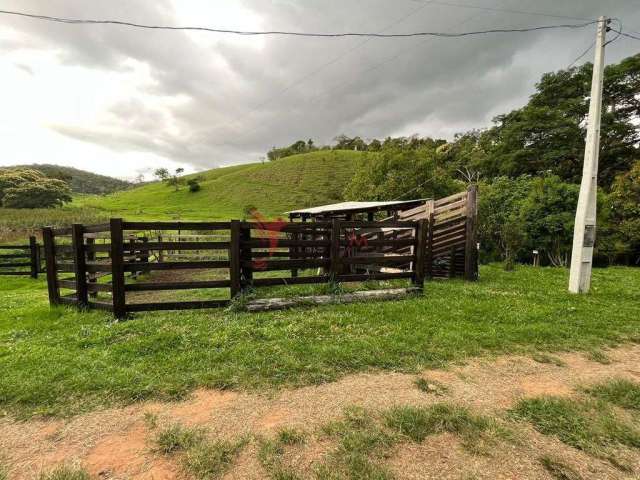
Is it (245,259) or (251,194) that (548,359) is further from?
(251,194)

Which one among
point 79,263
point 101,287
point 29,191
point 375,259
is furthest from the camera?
point 29,191

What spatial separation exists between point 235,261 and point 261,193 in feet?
169

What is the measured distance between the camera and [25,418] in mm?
2938

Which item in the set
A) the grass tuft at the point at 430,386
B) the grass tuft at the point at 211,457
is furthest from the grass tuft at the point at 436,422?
the grass tuft at the point at 211,457

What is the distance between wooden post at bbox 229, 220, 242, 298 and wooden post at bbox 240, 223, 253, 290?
0.15 m

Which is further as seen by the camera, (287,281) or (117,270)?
(287,281)

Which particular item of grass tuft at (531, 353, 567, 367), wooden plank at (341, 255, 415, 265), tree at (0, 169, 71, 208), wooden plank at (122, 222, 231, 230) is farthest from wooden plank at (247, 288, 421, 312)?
tree at (0, 169, 71, 208)

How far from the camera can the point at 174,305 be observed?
594 cm

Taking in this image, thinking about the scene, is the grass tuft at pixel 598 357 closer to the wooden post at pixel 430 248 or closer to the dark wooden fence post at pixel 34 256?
the wooden post at pixel 430 248

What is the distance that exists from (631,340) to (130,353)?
24.6ft

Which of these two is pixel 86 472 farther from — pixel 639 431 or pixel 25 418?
pixel 639 431

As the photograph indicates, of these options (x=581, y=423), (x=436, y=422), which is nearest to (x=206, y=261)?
(x=436, y=422)

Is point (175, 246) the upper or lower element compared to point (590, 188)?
lower

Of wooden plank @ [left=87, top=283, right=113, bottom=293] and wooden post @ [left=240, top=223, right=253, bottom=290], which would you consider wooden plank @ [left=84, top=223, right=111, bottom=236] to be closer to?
wooden plank @ [left=87, top=283, right=113, bottom=293]
